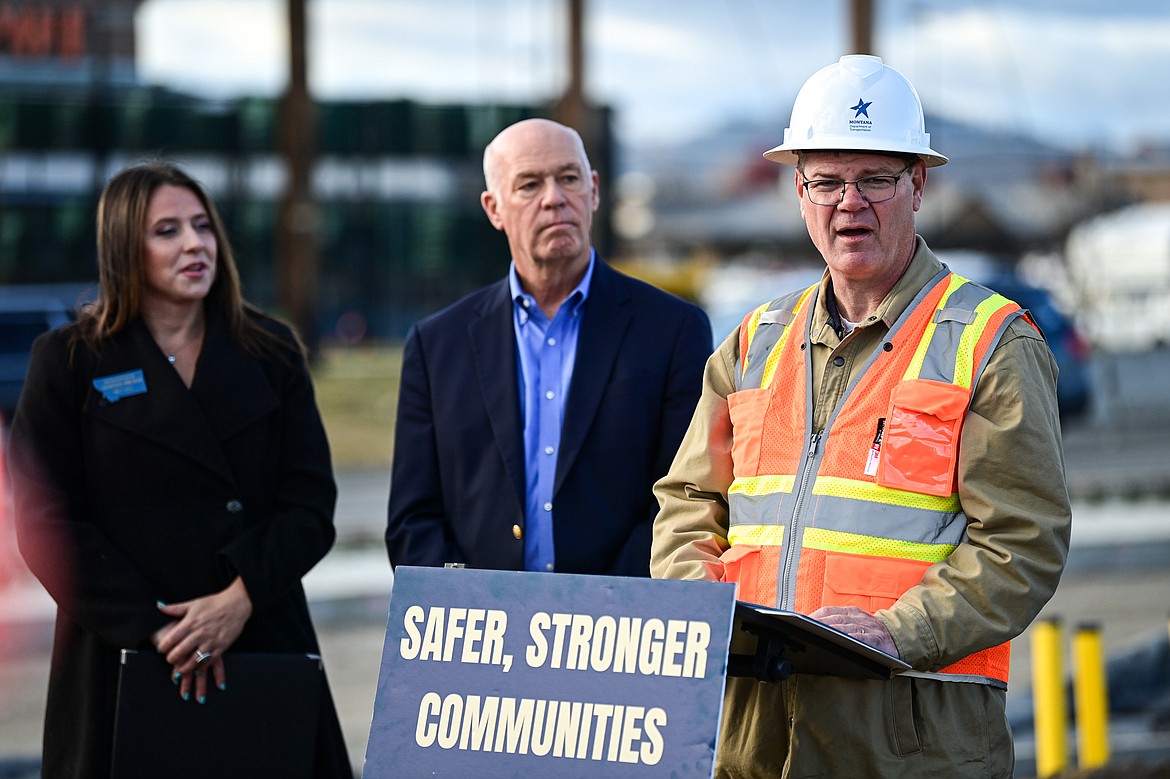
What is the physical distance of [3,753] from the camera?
7312 mm

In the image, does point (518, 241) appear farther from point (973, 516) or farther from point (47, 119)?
point (47, 119)

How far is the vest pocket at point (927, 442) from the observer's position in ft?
10.5

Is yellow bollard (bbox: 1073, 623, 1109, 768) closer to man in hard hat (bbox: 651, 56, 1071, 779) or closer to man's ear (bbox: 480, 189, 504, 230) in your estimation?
man's ear (bbox: 480, 189, 504, 230)

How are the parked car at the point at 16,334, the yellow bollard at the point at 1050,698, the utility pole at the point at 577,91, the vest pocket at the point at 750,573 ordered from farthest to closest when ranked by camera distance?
the utility pole at the point at 577,91, the parked car at the point at 16,334, the yellow bollard at the point at 1050,698, the vest pocket at the point at 750,573

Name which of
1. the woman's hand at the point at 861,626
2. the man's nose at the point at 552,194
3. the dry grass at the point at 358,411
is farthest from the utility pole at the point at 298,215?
the woman's hand at the point at 861,626

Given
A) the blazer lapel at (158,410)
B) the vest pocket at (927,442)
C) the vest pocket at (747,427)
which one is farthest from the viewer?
the blazer lapel at (158,410)

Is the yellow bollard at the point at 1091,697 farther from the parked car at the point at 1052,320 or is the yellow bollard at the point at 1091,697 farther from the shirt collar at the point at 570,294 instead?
the parked car at the point at 1052,320

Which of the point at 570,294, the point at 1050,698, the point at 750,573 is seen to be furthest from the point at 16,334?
the point at 750,573

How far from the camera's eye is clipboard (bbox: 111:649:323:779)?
4199 millimetres

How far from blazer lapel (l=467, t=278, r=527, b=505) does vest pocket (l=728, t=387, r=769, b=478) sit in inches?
42.3

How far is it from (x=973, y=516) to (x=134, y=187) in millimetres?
2595

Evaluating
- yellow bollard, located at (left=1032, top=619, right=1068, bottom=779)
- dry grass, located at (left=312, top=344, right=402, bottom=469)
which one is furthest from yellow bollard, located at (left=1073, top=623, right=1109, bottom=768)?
dry grass, located at (left=312, top=344, right=402, bottom=469)

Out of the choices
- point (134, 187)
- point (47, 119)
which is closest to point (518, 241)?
point (134, 187)

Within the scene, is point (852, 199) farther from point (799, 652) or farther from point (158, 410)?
point (158, 410)
